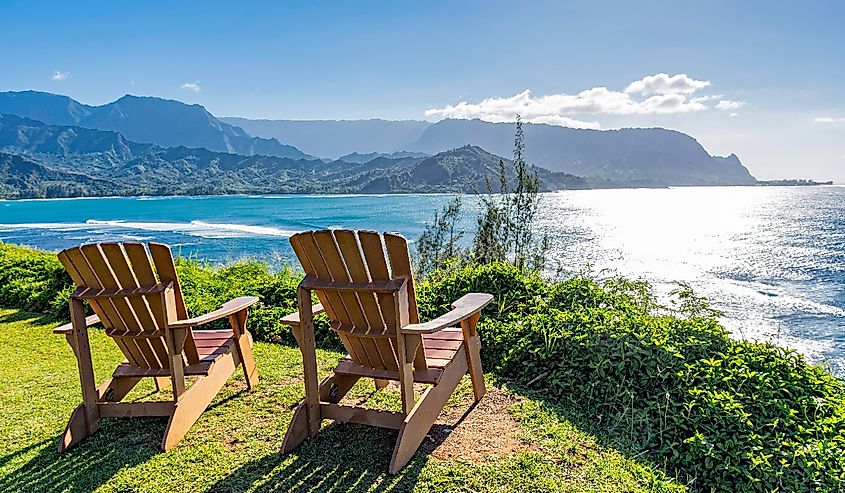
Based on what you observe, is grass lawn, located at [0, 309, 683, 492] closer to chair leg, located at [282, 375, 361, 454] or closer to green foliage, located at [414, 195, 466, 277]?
chair leg, located at [282, 375, 361, 454]

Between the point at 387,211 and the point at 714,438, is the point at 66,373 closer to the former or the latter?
the point at 714,438

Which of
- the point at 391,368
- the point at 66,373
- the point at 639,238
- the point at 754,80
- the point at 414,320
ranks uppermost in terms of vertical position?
the point at 754,80

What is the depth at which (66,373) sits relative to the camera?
187 inches

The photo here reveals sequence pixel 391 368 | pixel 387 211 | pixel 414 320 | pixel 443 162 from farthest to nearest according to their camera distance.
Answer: pixel 443 162, pixel 387 211, pixel 391 368, pixel 414 320

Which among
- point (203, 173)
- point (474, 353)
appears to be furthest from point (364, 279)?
point (203, 173)

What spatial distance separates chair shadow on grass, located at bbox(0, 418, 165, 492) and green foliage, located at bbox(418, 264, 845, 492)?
2538 millimetres

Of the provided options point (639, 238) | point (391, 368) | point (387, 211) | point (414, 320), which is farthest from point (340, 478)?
point (387, 211)

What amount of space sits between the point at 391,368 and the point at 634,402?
161 cm

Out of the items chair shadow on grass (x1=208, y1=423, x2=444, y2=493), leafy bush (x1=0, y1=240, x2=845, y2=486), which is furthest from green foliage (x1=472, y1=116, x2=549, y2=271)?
chair shadow on grass (x1=208, y1=423, x2=444, y2=493)

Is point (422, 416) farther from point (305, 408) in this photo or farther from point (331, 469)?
point (305, 408)

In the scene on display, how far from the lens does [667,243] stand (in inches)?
1561

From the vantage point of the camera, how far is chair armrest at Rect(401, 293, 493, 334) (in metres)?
2.91

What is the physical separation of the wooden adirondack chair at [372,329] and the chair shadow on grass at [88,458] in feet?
2.95

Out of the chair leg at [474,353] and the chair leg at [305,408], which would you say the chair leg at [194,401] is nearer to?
the chair leg at [305,408]
